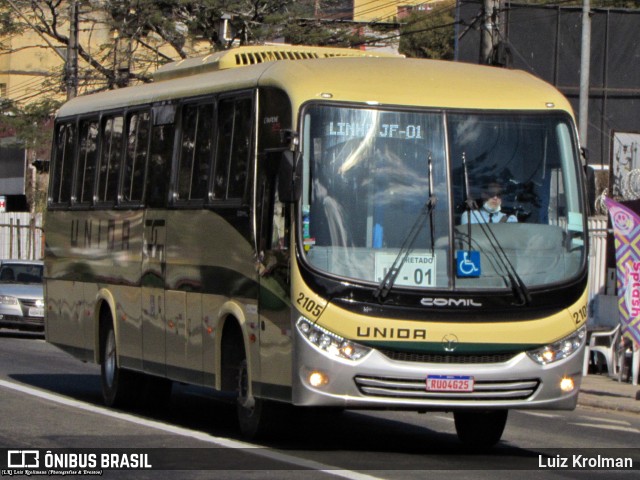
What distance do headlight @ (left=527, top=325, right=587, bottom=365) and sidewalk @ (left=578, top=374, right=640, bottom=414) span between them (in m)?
6.27

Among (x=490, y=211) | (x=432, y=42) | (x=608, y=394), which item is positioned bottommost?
(x=608, y=394)

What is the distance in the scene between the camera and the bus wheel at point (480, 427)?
39.3ft

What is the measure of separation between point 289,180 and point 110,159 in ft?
17.6

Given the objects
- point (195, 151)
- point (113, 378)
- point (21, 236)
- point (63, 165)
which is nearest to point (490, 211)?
point (195, 151)

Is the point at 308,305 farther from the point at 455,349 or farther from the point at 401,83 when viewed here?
the point at 401,83

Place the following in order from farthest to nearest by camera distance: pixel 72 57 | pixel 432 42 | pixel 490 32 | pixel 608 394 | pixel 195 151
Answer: pixel 432 42 < pixel 72 57 < pixel 490 32 < pixel 608 394 < pixel 195 151

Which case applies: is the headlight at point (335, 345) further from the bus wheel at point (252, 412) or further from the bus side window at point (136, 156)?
the bus side window at point (136, 156)

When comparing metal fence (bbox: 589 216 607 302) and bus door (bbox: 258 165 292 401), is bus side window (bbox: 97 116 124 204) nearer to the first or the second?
bus door (bbox: 258 165 292 401)

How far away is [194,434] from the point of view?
40.0 ft

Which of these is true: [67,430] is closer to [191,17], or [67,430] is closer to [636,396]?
[636,396]

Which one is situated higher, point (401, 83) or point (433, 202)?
point (401, 83)

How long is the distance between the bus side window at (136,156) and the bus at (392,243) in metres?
1.92

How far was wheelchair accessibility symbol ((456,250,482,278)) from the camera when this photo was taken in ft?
34.8

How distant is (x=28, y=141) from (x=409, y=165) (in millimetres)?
30591
